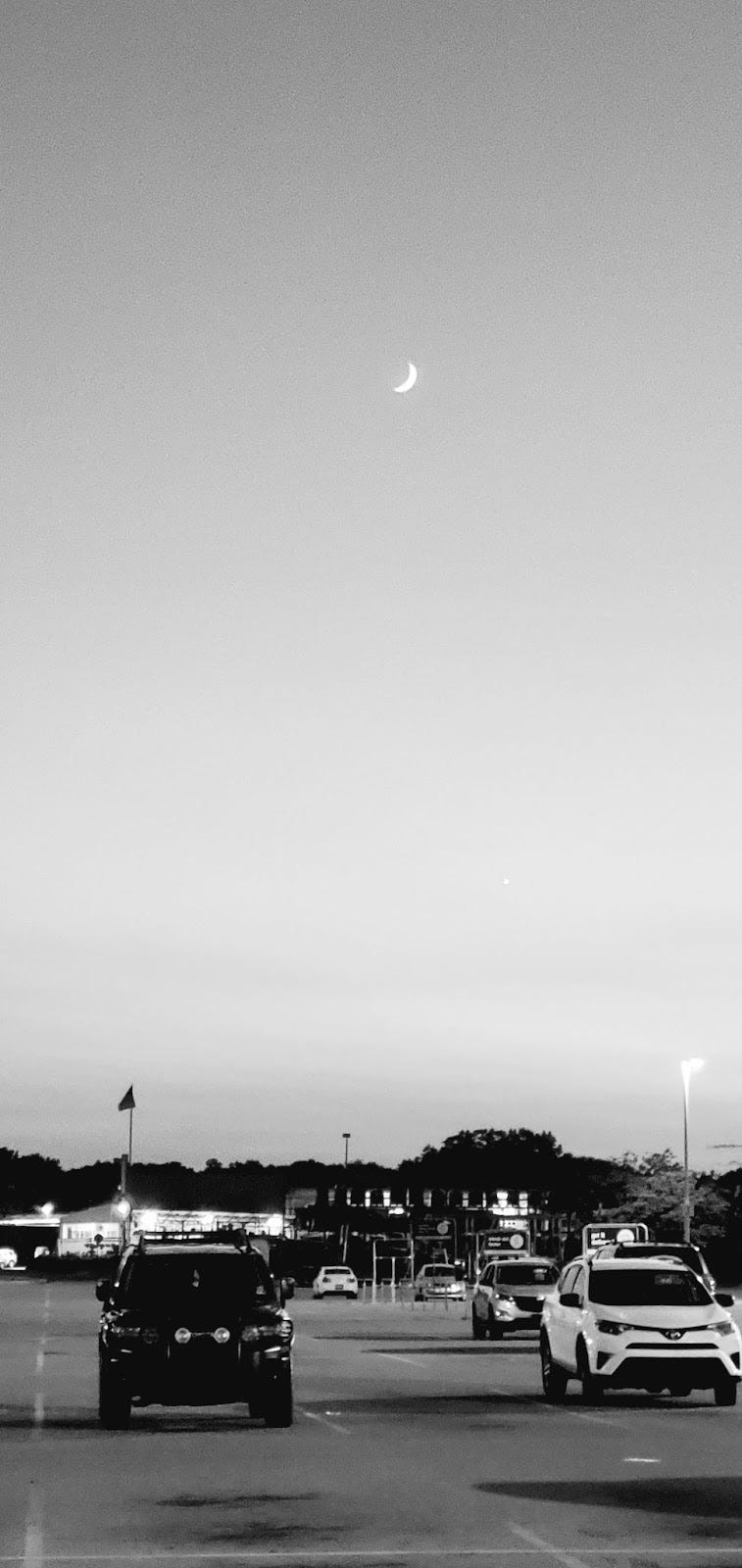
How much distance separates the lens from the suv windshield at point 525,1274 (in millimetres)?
43969

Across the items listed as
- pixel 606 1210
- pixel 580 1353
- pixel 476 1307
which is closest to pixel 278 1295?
pixel 580 1353

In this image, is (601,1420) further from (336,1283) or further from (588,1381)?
(336,1283)

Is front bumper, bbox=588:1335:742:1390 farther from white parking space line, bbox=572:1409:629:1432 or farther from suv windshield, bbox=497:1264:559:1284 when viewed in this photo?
suv windshield, bbox=497:1264:559:1284

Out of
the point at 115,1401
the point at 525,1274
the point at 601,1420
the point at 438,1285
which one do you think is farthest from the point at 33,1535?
the point at 438,1285

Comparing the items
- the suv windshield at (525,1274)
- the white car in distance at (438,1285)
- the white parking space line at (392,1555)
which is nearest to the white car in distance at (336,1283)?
the white car in distance at (438,1285)

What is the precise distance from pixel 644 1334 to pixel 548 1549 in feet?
39.1

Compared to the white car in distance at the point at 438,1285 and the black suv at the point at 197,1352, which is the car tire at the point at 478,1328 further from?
the white car in distance at the point at 438,1285

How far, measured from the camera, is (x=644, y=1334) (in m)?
23.8

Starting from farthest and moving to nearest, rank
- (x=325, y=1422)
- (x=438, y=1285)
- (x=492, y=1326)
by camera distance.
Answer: (x=438, y=1285)
(x=492, y=1326)
(x=325, y=1422)

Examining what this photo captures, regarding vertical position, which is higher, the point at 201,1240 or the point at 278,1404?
the point at 201,1240

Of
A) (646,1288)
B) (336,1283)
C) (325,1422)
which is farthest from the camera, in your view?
(336,1283)

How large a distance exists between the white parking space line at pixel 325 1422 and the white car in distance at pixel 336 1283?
6150cm

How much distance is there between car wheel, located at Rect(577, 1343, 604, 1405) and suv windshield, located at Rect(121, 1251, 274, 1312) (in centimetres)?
406

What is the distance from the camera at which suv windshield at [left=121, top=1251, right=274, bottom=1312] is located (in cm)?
2214
